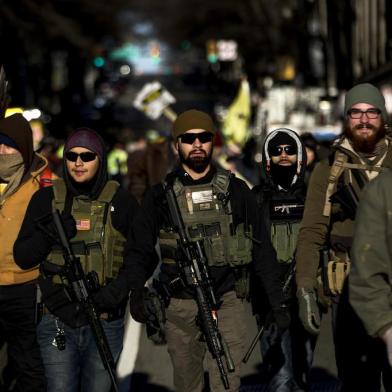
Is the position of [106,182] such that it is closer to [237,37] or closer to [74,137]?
[74,137]

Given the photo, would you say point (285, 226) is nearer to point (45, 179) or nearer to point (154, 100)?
point (45, 179)

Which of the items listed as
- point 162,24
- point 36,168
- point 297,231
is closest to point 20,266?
point 36,168

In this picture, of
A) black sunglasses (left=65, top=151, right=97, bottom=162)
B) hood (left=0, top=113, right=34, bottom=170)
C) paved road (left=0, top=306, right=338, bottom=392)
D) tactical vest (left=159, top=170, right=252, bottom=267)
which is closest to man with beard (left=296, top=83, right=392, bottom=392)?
tactical vest (left=159, top=170, right=252, bottom=267)

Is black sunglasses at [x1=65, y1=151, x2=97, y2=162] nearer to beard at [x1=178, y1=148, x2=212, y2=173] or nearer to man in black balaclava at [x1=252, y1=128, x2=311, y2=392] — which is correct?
beard at [x1=178, y1=148, x2=212, y2=173]

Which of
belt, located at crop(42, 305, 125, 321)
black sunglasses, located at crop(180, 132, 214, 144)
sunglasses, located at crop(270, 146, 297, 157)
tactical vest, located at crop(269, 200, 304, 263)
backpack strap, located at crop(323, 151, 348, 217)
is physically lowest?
belt, located at crop(42, 305, 125, 321)

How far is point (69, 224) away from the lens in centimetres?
515

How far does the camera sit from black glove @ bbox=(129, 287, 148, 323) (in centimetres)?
509

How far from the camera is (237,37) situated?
2509 inches

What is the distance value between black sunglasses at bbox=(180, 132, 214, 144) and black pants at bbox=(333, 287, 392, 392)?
1205 millimetres

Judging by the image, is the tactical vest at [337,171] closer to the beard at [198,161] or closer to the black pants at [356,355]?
the black pants at [356,355]

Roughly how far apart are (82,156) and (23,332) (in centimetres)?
125

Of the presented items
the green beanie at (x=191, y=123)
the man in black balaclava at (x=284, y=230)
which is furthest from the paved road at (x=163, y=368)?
the green beanie at (x=191, y=123)

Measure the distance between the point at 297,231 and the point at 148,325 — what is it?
1154mm

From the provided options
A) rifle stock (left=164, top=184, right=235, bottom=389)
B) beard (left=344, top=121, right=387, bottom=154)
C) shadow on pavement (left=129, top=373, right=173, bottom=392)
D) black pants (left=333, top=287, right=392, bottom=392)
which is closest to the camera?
black pants (left=333, top=287, right=392, bottom=392)
